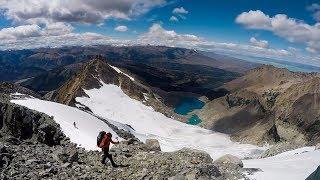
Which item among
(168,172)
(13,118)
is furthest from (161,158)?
(13,118)

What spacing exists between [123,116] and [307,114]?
8141 centimetres

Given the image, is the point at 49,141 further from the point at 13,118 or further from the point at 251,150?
the point at 251,150

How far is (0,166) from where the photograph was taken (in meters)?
27.5

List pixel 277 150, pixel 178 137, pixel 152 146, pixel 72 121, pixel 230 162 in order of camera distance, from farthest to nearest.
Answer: pixel 178 137, pixel 277 150, pixel 72 121, pixel 152 146, pixel 230 162

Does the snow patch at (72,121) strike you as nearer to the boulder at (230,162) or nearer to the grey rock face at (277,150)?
the boulder at (230,162)

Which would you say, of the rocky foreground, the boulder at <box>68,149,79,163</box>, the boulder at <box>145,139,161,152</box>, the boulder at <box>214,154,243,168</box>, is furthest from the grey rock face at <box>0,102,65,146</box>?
the boulder at <box>214,154,243,168</box>

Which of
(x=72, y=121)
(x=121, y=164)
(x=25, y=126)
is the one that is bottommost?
(x=72, y=121)

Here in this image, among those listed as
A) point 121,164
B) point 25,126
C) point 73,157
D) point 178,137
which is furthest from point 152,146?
point 178,137

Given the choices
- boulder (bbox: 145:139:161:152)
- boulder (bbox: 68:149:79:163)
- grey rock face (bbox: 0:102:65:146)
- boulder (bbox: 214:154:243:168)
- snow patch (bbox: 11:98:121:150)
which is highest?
boulder (bbox: 214:154:243:168)

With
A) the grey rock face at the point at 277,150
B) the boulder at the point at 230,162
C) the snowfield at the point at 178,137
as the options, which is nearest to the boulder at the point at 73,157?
the boulder at the point at 230,162

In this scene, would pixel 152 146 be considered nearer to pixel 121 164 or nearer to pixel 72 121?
pixel 121 164

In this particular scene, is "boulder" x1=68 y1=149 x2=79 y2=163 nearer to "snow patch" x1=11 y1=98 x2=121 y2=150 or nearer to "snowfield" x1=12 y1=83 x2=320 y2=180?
"snowfield" x1=12 y1=83 x2=320 y2=180

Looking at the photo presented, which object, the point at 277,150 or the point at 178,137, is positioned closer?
the point at 277,150

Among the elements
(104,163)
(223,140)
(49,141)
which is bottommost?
(223,140)
